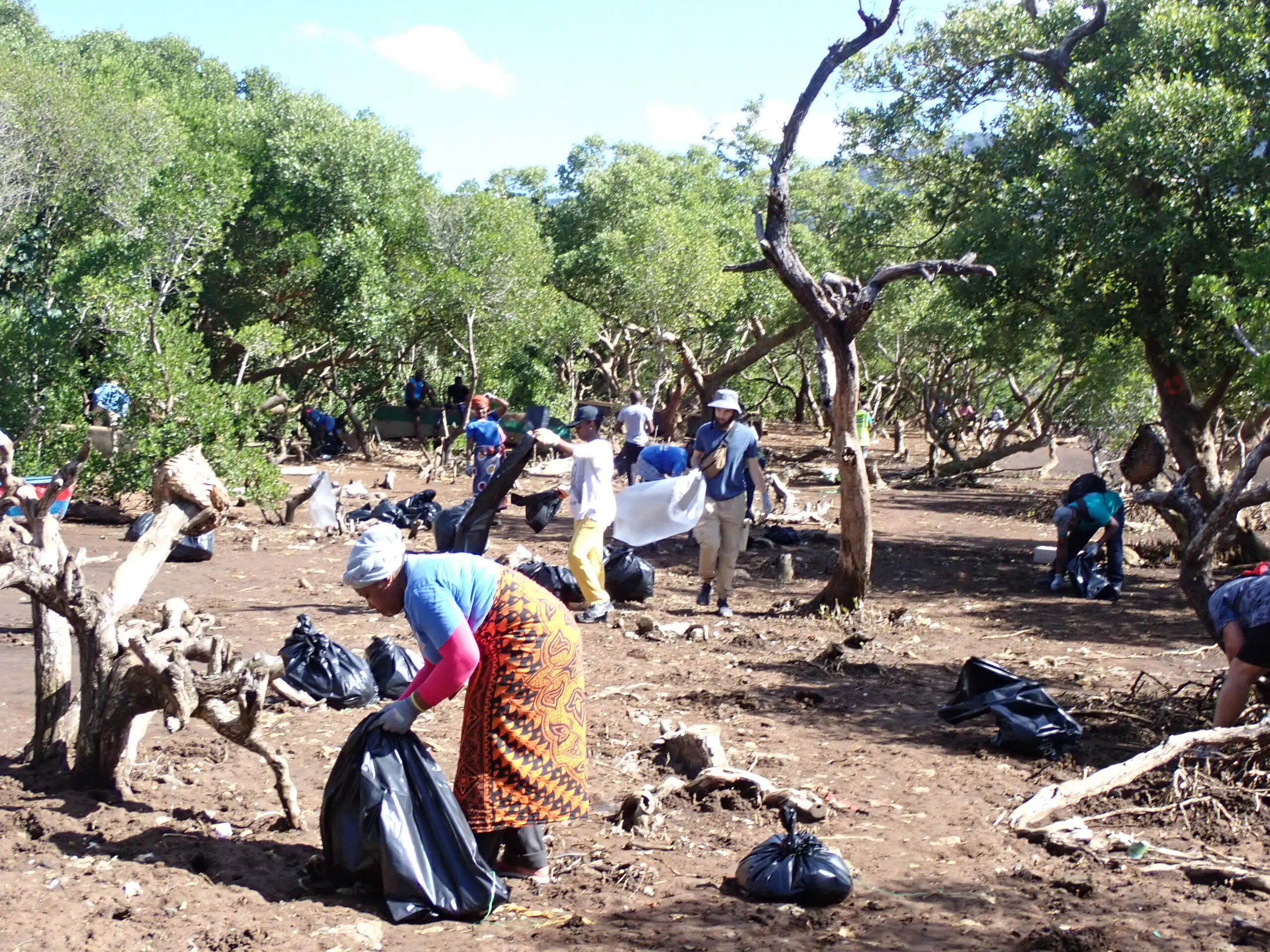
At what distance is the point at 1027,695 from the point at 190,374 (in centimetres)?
1160

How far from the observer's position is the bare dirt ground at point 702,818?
394 cm

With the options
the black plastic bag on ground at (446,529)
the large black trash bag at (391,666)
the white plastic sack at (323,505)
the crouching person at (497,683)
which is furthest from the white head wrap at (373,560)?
the white plastic sack at (323,505)

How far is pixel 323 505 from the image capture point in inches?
529

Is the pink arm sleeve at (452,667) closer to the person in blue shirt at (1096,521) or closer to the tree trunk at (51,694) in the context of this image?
the tree trunk at (51,694)

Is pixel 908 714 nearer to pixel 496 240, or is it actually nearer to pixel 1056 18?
pixel 1056 18

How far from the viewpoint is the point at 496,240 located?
22.6 meters

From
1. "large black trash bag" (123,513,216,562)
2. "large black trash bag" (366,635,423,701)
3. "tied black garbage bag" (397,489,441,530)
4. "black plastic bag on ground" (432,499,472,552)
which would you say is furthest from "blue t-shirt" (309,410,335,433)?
"large black trash bag" (366,635,423,701)

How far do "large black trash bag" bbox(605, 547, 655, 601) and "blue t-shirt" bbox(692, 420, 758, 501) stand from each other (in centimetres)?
125

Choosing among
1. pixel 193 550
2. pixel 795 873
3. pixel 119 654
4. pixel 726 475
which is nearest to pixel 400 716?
pixel 795 873

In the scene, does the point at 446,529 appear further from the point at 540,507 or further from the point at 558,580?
the point at 540,507

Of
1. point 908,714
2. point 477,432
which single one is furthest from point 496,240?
point 908,714

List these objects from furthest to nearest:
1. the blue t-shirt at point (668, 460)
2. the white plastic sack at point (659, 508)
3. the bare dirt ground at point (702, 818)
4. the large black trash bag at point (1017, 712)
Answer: the blue t-shirt at point (668, 460) → the white plastic sack at point (659, 508) → the large black trash bag at point (1017, 712) → the bare dirt ground at point (702, 818)

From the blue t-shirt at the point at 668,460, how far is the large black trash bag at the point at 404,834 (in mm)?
6855

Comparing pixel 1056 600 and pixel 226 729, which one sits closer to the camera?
pixel 226 729
